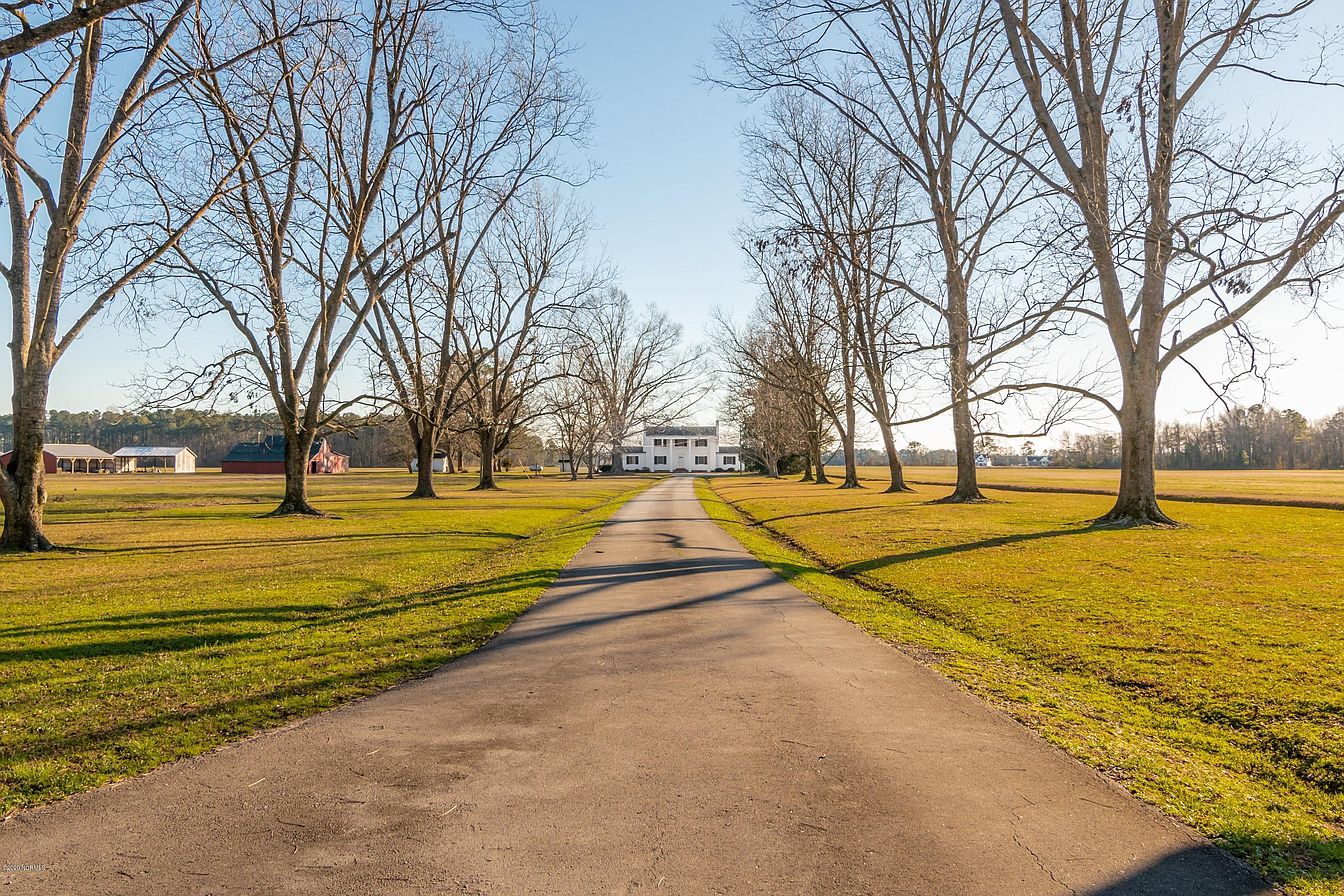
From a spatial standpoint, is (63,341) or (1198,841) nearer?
(1198,841)

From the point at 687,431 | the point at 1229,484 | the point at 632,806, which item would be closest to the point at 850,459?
the point at 1229,484

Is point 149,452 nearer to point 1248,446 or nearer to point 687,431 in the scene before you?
point 687,431

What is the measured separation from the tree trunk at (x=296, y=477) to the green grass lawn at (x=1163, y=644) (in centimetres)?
1549

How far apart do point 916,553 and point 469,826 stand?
12.5m

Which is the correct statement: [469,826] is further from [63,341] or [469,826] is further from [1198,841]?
[63,341]

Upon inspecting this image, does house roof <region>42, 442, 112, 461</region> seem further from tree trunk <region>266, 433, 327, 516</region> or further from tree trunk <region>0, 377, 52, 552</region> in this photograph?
tree trunk <region>0, 377, 52, 552</region>

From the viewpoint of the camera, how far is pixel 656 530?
65.8 feet

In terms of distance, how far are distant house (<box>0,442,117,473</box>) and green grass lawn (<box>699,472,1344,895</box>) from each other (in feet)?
380

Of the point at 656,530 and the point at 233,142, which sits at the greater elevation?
the point at 233,142

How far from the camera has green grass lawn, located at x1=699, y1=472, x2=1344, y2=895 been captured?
4.21 meters

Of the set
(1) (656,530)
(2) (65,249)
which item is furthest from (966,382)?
(2) (65,249)

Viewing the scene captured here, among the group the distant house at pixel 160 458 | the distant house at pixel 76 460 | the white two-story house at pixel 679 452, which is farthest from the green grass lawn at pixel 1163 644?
→ the distant house at pixel 160 458

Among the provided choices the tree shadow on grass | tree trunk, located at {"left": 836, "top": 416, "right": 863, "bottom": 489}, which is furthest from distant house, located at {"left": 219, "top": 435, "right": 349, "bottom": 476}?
the tree shadow on grass

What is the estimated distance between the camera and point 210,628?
816cm
